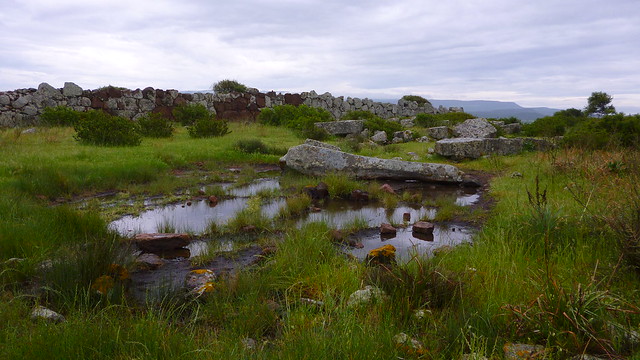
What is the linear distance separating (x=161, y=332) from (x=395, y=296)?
1.78 metres

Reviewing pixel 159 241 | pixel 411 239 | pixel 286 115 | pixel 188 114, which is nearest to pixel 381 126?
pixel 286 115

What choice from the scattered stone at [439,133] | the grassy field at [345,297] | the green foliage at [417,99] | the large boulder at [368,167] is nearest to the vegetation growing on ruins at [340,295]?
the grassy field at [345,297]

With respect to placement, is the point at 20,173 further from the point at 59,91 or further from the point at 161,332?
the point at 59,91

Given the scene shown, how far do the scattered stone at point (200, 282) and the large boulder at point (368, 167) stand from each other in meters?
6.42

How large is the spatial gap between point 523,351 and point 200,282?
9.09 ft

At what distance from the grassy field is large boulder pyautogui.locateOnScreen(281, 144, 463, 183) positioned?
3.14m

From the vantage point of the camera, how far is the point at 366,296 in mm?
3588

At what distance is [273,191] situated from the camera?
9.11m

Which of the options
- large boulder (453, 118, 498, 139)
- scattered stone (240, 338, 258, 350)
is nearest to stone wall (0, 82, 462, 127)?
large boulder (453, 118, 498, 139)

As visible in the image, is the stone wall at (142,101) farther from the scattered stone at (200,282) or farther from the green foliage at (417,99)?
the scattered stone at (200,282)

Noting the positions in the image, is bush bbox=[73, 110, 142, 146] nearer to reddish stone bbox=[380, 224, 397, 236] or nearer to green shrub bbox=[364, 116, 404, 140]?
reddish stone bbox=[380, 224, 397, 236]

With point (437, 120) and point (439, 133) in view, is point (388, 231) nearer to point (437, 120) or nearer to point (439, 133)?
point (439, 133)

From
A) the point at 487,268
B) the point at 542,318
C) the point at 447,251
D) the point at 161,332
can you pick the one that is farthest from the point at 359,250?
the point at 161,332

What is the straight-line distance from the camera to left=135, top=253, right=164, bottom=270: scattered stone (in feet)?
16.0
